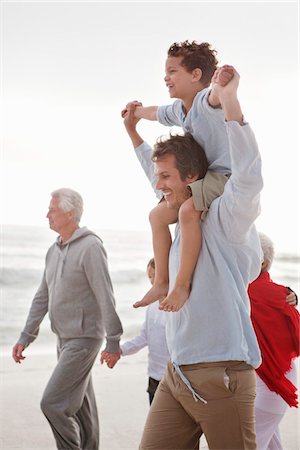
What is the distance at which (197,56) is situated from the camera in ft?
8.38

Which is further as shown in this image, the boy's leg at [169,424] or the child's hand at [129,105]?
the child's hand at [129,105]

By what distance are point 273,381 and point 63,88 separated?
71.9 feet

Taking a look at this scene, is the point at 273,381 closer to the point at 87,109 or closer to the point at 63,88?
the point at 63,88

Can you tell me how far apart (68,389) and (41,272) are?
16534 millimetres

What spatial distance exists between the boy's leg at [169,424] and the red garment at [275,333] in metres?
1.22

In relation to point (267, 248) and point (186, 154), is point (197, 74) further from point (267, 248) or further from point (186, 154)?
point (267, 248)

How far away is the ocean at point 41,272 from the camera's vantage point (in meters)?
14.3

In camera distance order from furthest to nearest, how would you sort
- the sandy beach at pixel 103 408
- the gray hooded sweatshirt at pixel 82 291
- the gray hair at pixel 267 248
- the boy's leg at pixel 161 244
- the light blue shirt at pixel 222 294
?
1. the sandy beach at pixel 103 408
2. the gray hooded sweatshirt at pixel 82 291
3. the gray hair at pixel 267 248
4. the boy's leg at pixel 161 244
5. the light blue shirt at pixel 222 294

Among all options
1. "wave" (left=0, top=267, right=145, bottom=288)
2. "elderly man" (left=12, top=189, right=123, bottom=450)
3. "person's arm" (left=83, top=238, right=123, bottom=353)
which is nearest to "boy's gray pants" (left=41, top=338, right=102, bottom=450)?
"elderly man" (left=12, top=189, right=123, bottom=450)

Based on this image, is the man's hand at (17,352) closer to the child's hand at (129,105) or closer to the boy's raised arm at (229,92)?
the child's hand at (129,105)

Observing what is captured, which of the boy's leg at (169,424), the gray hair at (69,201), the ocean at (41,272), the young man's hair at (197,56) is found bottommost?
the ocean at (41,272)

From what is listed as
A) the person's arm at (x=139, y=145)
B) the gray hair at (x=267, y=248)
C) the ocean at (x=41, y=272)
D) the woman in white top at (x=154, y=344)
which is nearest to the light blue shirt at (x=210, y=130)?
the person's arm at (x=139, y=145)

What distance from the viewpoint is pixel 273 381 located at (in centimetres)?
366

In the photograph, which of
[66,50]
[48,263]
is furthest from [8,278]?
[48,263]
